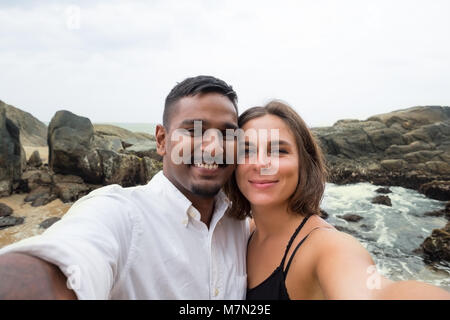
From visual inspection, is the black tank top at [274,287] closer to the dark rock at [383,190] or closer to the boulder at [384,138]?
the dark rock at [383,190]

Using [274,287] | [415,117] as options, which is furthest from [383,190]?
[274,287]

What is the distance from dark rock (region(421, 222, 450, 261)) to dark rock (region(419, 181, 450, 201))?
670cm

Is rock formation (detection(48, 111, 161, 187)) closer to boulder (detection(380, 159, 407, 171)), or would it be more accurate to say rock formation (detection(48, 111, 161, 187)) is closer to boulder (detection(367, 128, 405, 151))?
boulder (detection(380, 159, 407, 171))

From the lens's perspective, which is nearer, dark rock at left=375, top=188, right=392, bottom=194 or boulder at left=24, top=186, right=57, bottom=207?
boulder at left=24, top=186, right=57, bottom=207

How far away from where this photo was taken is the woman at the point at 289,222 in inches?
62.8

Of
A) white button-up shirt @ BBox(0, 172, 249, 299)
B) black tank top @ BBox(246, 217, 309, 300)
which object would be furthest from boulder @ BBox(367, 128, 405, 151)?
white button-up shirt @ BBox(0, 172, 249, 299)

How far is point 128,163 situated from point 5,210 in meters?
4.15

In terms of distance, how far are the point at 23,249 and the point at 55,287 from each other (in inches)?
6.3

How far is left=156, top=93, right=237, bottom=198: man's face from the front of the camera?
1853mm

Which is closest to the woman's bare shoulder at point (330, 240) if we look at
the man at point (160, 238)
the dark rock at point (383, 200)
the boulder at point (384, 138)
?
the man at point (160, 238)

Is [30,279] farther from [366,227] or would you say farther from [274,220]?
[366,227]

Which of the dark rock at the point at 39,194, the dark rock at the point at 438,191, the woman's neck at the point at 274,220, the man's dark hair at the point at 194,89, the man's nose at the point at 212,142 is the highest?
the man's dark hair at the point at 194,89

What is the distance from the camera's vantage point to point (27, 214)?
9070 mm

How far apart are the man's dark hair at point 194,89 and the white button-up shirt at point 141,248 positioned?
0.49m
